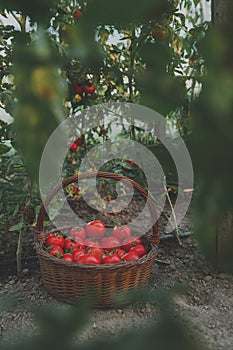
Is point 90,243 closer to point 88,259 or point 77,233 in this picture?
point 77,233

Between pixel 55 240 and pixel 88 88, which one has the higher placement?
pixel 88 88

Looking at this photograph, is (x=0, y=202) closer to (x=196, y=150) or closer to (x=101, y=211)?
(x=101, y=211)

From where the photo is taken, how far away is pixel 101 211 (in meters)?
2.63

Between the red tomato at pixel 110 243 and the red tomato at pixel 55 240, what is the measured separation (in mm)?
186

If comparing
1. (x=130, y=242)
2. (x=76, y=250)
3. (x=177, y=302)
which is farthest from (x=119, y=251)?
(x=177, y=302)

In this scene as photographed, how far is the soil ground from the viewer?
1571 mm

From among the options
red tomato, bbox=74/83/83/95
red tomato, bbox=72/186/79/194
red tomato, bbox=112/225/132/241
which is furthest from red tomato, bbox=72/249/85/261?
red tomato, bbox=74/83/83/95

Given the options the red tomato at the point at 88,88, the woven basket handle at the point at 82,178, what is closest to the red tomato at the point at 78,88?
the red tomato at the point at 88,88

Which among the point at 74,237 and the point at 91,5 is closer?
the point at 91,5

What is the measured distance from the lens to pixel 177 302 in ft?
4.87

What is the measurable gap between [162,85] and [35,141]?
0.09 m

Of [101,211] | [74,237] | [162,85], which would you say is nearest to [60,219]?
[101,211]

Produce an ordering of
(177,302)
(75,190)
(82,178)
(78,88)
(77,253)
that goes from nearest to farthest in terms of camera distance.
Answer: (177,302)
(82,178)
(77,253)
(78,88)
(75,190)

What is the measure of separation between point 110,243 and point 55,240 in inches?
9.8
